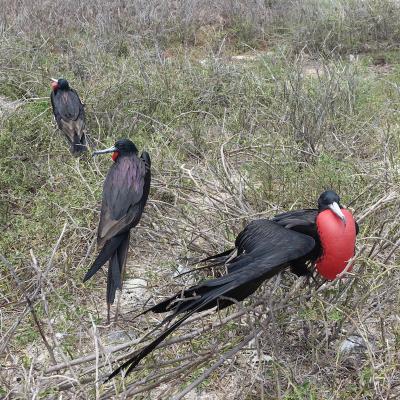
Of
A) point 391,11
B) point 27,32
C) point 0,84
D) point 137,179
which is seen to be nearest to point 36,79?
point 0,84

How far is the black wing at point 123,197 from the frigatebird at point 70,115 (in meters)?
0.66

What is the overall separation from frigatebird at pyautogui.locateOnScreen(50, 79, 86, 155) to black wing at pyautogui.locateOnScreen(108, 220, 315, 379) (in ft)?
4.81

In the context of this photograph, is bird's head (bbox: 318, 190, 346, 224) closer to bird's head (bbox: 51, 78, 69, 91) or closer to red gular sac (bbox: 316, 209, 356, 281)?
red gular sac (bbox: 316, 209, 356, 281)

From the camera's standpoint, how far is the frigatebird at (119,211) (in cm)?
197

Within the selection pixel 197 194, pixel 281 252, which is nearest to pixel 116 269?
pixel 197 194

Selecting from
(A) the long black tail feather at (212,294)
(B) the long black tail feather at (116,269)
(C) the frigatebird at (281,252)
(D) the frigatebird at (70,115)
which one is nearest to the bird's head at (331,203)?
(C) the frigatebird at (281,252)

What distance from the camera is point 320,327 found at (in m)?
1.64

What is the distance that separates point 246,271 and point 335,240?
31 cm

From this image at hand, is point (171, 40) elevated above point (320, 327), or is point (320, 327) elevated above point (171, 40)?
point (320, 327)

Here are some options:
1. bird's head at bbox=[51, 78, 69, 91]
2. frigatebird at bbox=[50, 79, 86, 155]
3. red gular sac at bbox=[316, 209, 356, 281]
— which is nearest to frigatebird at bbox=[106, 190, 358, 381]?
red gular sac at bbox=[316, 209, 356, 281]

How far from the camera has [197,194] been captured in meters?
2.41

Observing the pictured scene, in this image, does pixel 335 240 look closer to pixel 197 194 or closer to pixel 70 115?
pixel 197 194

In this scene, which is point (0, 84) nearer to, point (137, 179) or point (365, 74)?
point (137, 179)

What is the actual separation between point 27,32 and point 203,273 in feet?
11.1
